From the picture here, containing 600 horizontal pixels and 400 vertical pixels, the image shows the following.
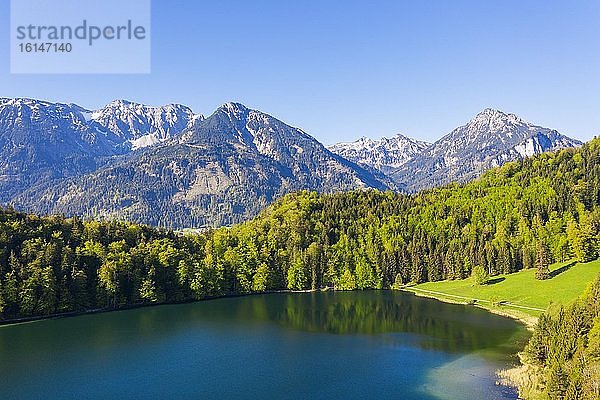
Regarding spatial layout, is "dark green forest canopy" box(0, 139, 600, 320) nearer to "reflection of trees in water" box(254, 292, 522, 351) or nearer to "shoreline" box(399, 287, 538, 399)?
"reflection of trees in water" box(254, 292, 522, 351)

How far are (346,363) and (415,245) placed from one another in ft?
305

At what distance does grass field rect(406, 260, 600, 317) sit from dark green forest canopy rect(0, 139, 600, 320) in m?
7.54

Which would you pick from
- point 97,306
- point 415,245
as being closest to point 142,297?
point 97,306

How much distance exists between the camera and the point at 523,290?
124 meters

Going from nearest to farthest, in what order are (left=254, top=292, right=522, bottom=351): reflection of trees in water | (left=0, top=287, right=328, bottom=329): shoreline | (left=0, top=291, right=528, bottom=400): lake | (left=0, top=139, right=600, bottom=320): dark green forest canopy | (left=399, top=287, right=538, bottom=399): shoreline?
1. (left=399, top=287, right=538, bottom=399): shoreline
2. (left=0, top=291, right=528, bottom=400): lake
3. (left=254, top=292, right=522, bottom=351): reflection of trees in water
4. (left=0, top=287, right=328, bottom=329): shoreline
5. (left=0, top=139, right=600, bottom=320): dark green forest canopy

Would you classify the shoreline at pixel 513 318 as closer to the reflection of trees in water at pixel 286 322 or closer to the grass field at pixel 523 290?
the grass field at pixel 523 290

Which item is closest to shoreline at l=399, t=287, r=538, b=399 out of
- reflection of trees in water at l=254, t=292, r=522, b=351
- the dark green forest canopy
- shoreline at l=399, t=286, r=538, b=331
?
shoreline at l=399, t=286, r=538, b=331

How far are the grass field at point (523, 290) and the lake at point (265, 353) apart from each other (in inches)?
320

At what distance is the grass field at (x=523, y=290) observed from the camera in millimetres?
111562

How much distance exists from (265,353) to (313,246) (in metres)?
82.6

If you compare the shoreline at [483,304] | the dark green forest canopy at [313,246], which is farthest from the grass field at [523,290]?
the dark green forest canopy at [313,246]

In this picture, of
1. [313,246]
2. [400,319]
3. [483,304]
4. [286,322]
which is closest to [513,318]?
[483,304]

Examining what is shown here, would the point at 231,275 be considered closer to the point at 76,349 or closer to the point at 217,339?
the point at 217,339

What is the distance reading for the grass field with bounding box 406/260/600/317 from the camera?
11156cm
